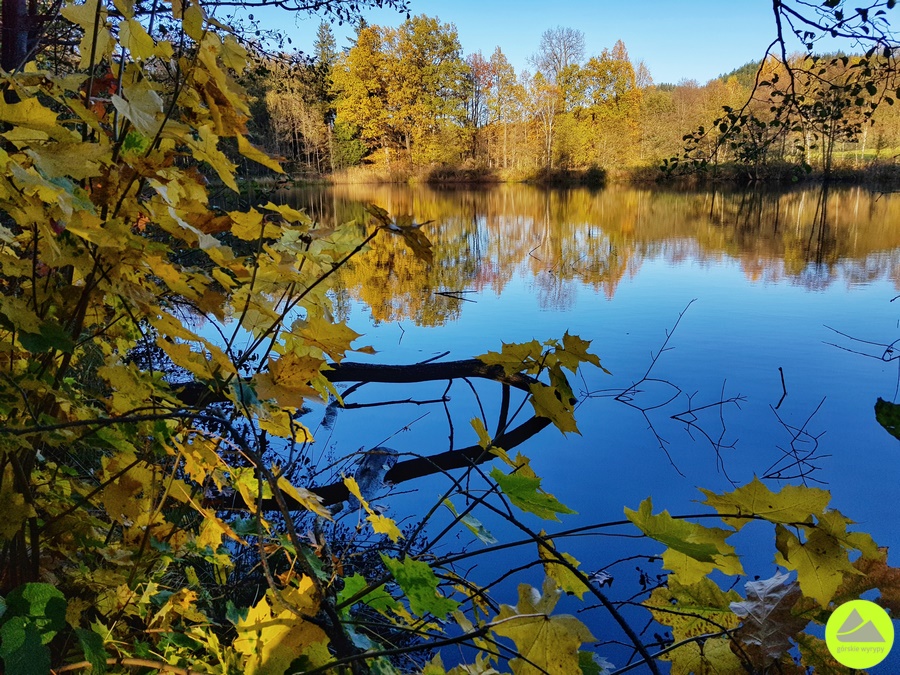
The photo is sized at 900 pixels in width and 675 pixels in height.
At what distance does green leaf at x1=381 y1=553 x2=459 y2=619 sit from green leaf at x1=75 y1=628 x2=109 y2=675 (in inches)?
10.9

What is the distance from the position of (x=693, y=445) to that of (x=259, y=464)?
158 inches

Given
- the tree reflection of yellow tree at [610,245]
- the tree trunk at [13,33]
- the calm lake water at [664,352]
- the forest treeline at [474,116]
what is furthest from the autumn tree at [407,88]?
the tree trunk at [13,33]

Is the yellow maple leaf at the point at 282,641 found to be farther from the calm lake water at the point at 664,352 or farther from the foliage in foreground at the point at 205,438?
the calm lake water at the point at 664,352

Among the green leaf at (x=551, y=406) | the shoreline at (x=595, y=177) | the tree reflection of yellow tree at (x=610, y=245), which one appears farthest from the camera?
the shoreline at (x=595, y=177)

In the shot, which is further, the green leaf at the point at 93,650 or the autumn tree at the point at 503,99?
the autumn tree at the point at 503,99

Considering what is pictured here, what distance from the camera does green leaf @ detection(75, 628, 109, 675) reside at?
1.63ft

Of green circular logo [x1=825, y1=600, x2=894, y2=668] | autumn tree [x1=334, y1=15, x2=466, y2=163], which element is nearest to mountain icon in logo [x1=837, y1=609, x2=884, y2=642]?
green circular logo [x1=825, y1=600, x2=894, y2=668]

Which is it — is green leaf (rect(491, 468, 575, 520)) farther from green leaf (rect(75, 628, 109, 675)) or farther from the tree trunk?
the tree trunk

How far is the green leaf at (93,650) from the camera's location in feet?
1.63

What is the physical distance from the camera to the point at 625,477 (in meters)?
3.58

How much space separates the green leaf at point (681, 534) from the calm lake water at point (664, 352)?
0.80 m

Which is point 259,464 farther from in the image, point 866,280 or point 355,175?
point 355,175

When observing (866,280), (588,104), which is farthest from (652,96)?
(866,280)

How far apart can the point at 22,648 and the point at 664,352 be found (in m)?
5.28
